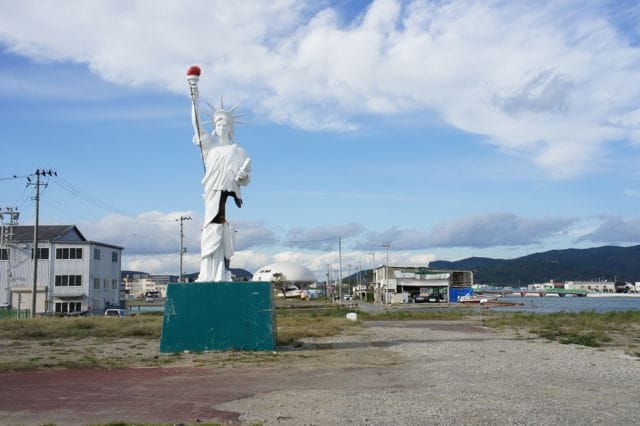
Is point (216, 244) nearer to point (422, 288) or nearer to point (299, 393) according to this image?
point (299, 393)

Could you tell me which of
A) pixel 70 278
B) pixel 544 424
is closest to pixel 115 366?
pixel 544 424

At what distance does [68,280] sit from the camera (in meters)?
56.2

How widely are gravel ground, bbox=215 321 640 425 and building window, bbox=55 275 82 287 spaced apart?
42.2 m

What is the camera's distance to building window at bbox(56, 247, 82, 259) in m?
56.4

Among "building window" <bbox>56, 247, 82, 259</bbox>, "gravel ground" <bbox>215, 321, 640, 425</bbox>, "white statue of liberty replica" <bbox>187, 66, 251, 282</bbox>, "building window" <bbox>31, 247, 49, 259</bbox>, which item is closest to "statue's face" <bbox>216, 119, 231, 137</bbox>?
"white statue of liberty replica" <bbox>187, 66, 251, 282</bbox>

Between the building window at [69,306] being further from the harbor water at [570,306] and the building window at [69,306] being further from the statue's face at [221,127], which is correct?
the harbor water at [570,306]

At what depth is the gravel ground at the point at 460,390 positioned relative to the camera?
980 cm

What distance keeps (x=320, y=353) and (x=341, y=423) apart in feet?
35.1

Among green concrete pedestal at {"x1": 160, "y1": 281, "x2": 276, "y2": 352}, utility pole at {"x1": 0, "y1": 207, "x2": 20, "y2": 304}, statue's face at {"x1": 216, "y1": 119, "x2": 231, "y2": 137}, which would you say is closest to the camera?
green concrete pedestal at {"x1": 160, "y1": 281, "x2": 276, "y2": 352}

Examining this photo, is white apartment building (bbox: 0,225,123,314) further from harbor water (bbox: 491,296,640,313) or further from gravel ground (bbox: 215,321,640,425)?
harbor water (bbox: 491,296,640,313)

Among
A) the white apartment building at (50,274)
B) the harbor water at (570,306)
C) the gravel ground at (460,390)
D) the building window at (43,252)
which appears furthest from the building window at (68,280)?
the harbor water at (570,306)

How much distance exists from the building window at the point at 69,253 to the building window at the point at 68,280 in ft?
5.55

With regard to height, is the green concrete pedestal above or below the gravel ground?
above

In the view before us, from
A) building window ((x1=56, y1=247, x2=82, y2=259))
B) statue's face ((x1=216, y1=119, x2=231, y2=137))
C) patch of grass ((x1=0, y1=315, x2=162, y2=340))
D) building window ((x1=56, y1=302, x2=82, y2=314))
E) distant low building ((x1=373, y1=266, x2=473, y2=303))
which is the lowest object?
patch of grass ((x1=0, y1=315, x2=162, y2=340))
